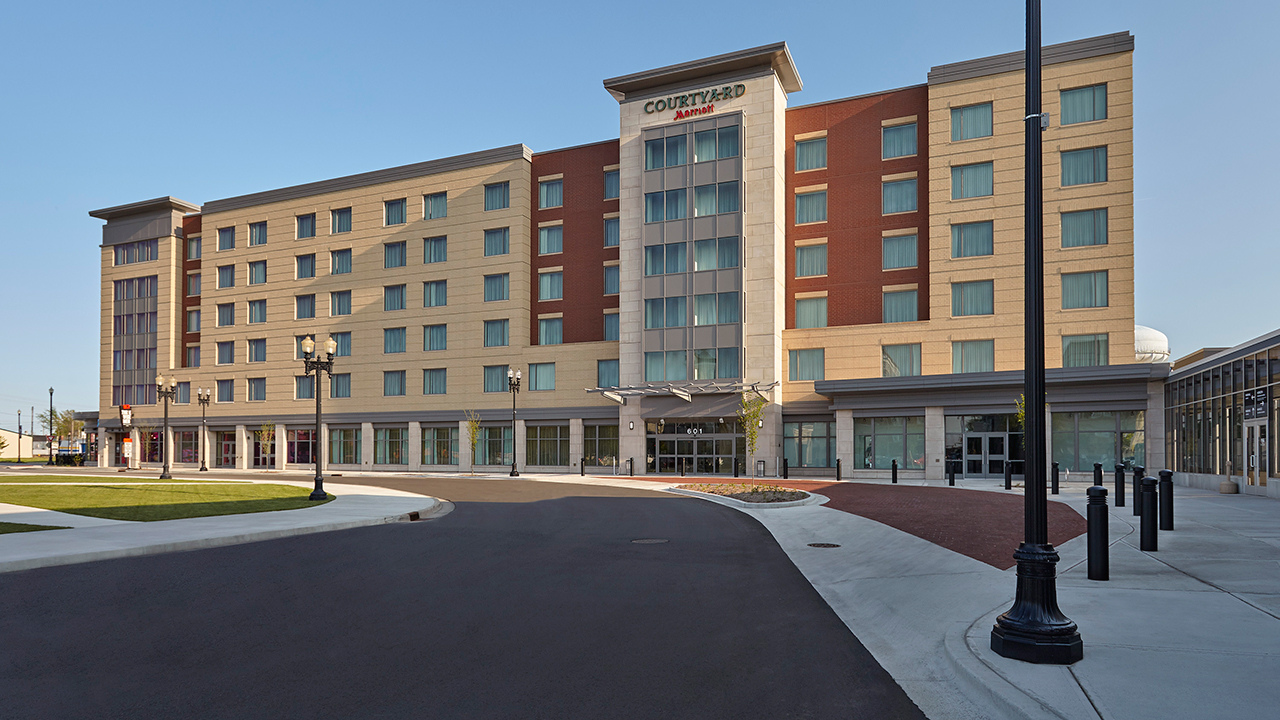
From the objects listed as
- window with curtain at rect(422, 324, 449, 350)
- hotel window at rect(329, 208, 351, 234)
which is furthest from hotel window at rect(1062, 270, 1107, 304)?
hotel window at rect(329, 208, 351, 234)

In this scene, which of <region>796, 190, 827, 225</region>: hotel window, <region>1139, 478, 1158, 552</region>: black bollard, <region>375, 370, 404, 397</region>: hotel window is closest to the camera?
<region>1139, 478, 1158, 552</region>: black bollard

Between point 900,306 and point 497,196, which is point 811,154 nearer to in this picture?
point 900,306

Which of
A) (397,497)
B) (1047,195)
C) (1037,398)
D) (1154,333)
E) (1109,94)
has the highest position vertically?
(1109,94)

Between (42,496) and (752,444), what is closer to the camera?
(42,496)

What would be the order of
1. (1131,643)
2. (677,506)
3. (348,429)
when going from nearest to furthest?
(1131,643)
(677,506)
(348,429)

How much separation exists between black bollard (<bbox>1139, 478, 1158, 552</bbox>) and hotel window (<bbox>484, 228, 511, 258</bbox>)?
1718 inches

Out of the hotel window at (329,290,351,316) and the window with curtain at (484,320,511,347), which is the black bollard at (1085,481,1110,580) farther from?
the hotel window at (329,290,351,316)

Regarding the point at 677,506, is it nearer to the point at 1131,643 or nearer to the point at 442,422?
the point at 1131,643

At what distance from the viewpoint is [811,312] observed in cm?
4462

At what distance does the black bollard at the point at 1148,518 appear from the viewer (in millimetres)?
11953

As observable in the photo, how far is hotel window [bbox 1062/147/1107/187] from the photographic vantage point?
1537 inches

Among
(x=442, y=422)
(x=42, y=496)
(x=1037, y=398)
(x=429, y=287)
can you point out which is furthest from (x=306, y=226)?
(x=1037, y=398)

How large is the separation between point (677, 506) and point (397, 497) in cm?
956

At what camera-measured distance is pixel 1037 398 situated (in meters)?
6.97
